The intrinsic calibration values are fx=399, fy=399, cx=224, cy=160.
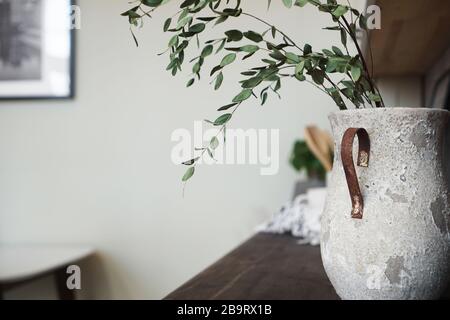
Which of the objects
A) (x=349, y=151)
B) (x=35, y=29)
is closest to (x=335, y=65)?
(x=349, y=151)

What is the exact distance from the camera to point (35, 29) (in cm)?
175

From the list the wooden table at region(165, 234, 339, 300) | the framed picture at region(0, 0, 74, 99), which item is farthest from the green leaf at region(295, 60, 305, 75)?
the framed picture at region(0, 0, 74, 99)

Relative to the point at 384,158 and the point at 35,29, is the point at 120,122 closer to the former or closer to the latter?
the point at 35,29

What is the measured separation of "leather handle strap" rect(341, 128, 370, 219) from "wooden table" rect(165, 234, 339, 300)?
150 mm

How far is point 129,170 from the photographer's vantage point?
163 cm

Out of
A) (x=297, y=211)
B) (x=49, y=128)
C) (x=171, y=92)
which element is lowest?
(x=297, y=211)

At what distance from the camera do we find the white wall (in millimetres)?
1490

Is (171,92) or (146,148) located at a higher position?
(171,92)

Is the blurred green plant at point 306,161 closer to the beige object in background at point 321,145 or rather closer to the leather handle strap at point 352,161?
the beige object in background at point 321,145

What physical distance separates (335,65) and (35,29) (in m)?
1.71

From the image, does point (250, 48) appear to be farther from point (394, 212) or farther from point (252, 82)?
point (394, 212)

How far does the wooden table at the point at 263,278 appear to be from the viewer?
0.50 m
